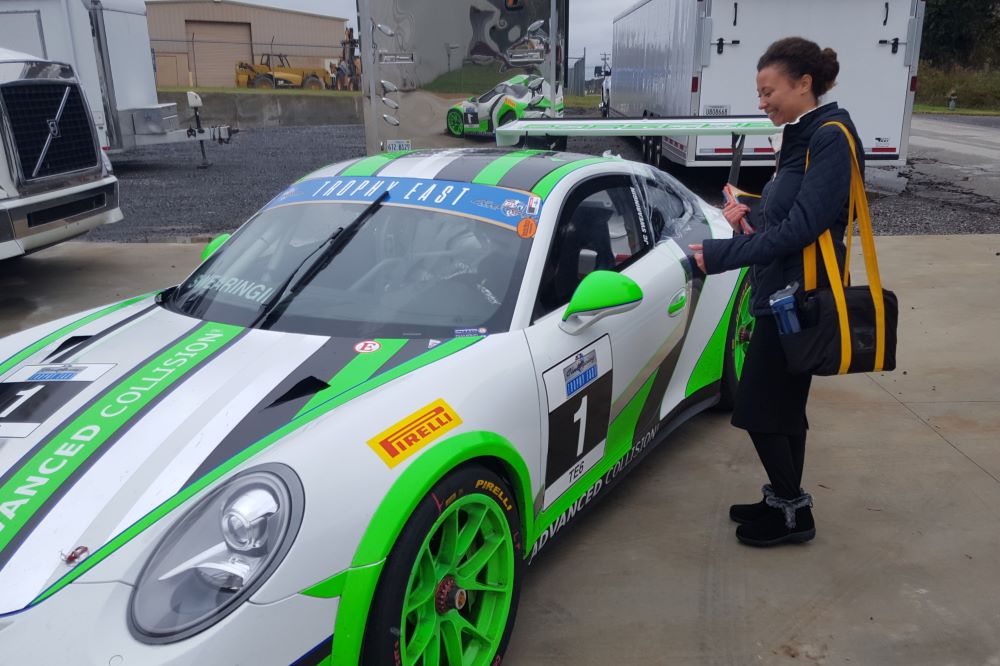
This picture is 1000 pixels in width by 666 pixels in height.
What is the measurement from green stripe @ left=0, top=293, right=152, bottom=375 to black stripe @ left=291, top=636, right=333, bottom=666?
1542 millimetres

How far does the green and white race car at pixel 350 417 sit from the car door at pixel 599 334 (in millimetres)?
12

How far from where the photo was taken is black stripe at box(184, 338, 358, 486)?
80.2 inches

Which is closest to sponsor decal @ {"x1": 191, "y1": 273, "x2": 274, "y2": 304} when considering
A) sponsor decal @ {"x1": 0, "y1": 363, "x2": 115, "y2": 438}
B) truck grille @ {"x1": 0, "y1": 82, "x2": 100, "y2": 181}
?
sponsor decal @ {"x1": 0, "y1": 363, "x2": 115, "y2": 438}

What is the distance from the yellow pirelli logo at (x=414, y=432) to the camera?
81.7 inches

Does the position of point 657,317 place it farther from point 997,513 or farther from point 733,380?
point 997,513

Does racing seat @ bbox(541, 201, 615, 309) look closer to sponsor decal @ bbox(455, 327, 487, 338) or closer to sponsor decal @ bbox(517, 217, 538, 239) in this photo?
sponsor decal @ bbox(517, 217, 538, 239)

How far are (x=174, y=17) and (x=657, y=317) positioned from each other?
5206cm

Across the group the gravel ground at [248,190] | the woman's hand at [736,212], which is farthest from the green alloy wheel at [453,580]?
the gravel ground at [248,190]

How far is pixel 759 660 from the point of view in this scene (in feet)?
8.52

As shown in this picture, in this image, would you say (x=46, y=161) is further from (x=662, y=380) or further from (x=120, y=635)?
A: (x=120, y=635)

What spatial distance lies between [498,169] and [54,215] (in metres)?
5.07

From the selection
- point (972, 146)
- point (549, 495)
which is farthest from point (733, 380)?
point (972, 146)

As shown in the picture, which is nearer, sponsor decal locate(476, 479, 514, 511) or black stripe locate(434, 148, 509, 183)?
sponsor decal locate(476, 479, 514, 511)

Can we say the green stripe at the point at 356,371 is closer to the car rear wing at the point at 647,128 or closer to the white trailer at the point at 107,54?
the car rear wing at the point at 647,128
